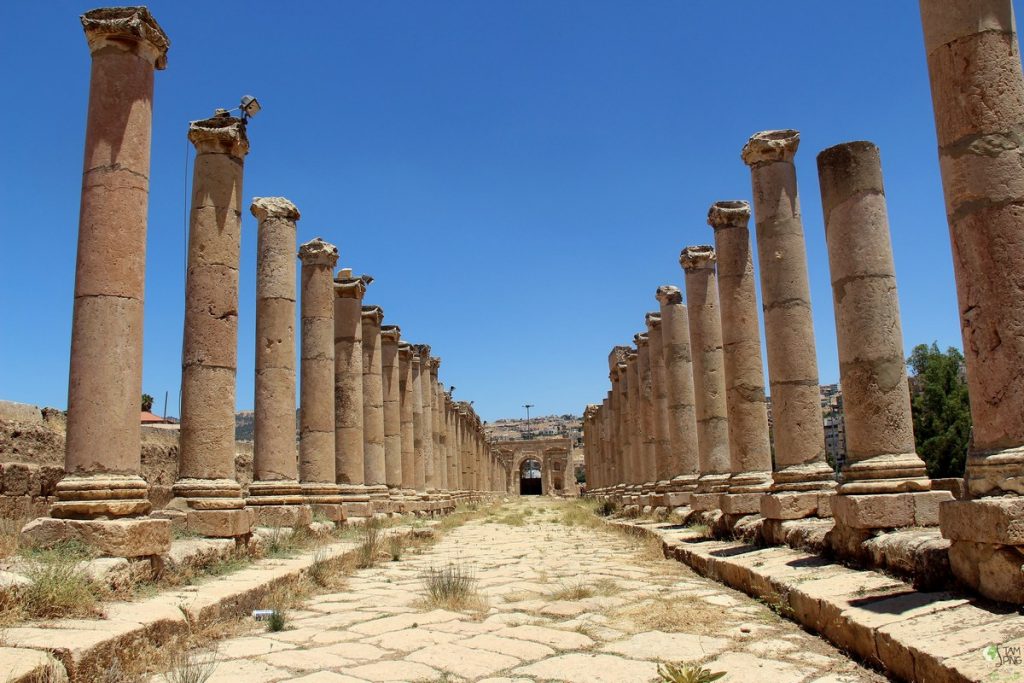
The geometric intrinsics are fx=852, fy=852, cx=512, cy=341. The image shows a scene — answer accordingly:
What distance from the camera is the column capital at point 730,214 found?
43.1ft

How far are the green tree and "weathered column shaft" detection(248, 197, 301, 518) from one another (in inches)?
1047

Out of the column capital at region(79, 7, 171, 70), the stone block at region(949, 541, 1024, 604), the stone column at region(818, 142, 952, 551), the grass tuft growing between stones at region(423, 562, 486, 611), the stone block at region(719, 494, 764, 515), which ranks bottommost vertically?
the grass tuft growing between stones at region(423, 562, 486, 611)

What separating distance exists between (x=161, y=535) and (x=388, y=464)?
15597 mm

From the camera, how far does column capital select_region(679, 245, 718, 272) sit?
644 inches

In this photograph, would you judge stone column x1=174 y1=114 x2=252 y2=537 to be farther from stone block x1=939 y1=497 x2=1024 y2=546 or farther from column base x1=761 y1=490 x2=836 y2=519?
stone block x1=939 y1=497 x2=1024 y2=546

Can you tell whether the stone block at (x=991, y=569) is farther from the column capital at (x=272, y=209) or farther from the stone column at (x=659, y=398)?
the stone column at (x=659, y=398)

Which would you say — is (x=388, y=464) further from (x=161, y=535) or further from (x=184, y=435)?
(x=161, y=535)

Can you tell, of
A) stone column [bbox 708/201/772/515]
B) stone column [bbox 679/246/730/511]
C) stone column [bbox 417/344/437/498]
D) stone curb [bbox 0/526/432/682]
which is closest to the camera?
stone curb [bbox 0/526/432/682]

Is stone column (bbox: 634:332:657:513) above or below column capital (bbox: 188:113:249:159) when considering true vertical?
below

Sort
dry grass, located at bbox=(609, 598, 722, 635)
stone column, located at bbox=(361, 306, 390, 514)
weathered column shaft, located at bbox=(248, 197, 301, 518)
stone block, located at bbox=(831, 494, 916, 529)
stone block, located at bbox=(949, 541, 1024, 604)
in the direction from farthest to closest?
stone column, located at bbox=(361, 306, 390, 514), weathered column shaft, located at bbox=(248, 197, 301, 518), stone block, located at bbox=(831, 494, 916, 529), dry grass, located at bbox=(609, 598, 722, 635), stone block, located at bbox=(949, 541, 1024, 604)

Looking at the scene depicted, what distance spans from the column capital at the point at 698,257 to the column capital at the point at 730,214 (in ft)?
9.75

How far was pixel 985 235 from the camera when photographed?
5.56m

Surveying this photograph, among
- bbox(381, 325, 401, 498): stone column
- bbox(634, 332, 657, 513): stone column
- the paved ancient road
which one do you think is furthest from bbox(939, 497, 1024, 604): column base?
bbox(381, 325, 401, 498): stone column

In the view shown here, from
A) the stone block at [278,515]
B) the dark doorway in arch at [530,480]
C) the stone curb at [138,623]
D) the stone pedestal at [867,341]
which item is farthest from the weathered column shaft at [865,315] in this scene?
the dark doorway in arch at [530,480]
